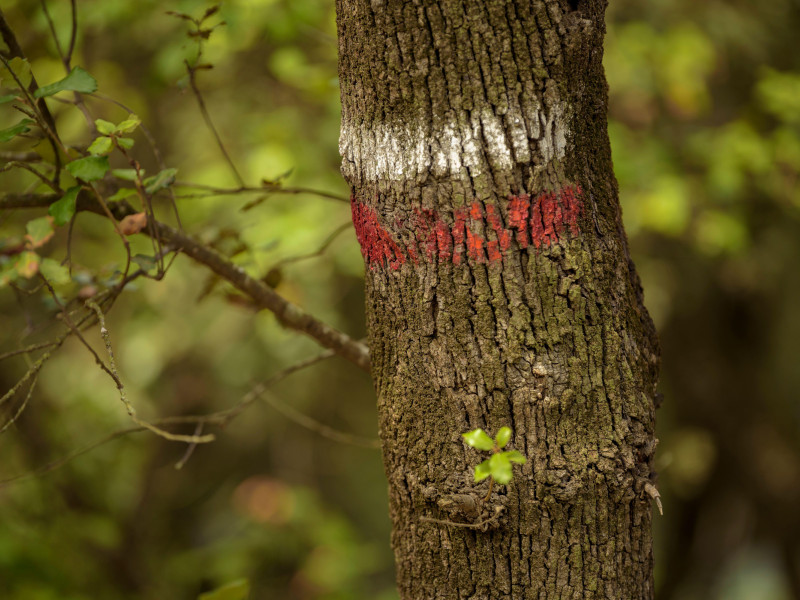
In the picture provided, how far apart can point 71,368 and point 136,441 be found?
611 millimetres

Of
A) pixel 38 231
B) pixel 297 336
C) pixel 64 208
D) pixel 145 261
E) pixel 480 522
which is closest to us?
pixel 480 522

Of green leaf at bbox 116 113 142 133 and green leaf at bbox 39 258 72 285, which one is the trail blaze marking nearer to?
green leaf at bbox 116 113 142 133

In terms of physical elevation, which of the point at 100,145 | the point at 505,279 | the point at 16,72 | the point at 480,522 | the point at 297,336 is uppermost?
the point at 16,72

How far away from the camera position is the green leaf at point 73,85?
0.98 meters

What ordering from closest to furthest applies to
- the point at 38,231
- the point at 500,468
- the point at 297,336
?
the point at 500,468 → the point at 38,231 → the point at 297,336

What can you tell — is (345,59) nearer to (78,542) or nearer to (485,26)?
(485,26)

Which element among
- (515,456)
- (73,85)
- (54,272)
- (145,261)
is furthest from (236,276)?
(515,456)

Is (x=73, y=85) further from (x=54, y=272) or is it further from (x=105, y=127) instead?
(x=54, y=272)

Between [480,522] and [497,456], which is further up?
[497,456]

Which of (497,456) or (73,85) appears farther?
(73,85)

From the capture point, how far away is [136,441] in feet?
11.3

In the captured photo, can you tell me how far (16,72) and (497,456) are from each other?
3.10 feet

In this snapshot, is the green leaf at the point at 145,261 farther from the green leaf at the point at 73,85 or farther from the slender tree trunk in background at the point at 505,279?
the slender tree trunk in background at the point at 505,279

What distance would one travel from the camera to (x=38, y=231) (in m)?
1.18
